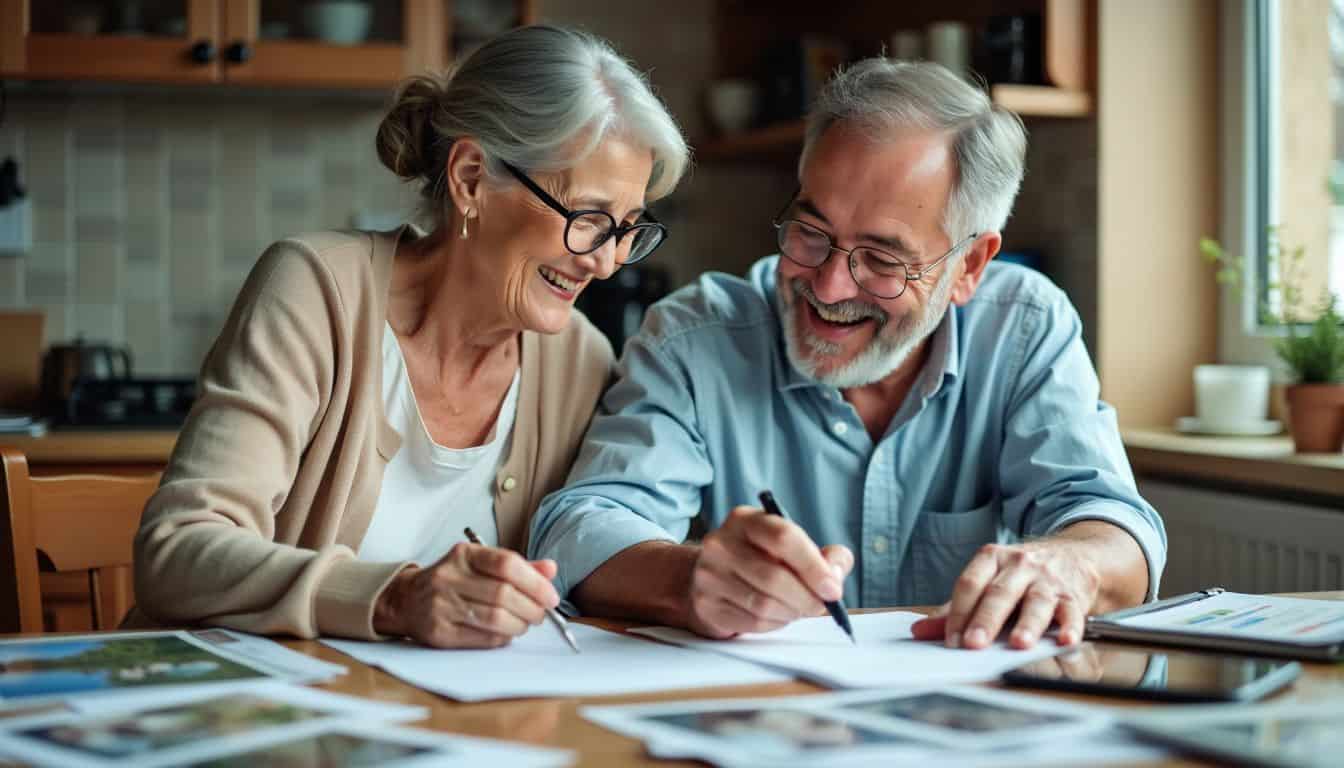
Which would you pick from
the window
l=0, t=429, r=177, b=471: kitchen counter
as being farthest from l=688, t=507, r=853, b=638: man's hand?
l=0, t=429, r=177, b=471: kitchen counter

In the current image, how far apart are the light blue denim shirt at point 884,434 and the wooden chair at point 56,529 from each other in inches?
22.5

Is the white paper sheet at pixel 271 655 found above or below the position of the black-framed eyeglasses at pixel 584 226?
below

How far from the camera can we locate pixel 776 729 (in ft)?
3.02

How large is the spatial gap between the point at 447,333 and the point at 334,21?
5.70ft

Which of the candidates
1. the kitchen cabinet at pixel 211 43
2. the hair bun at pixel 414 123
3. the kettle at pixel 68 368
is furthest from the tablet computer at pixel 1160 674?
the kettle at pixel 68 368

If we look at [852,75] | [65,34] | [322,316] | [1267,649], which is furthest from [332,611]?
[65,34]

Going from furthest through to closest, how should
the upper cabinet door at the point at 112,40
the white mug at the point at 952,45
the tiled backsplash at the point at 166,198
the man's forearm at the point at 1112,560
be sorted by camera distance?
the tiled backsplash at the point at 166,198 → the upper cabinet door at the point at 112,40 → the white mug at the point at 952,45 → the man's forearm at the point at 1112,560

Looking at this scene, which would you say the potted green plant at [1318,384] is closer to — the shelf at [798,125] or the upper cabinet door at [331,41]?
the shelf at [798,125]

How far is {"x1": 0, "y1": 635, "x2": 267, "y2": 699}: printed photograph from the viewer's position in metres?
1.03

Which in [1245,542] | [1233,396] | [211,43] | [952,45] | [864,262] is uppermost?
[211,43]

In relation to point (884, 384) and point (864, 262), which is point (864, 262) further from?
point (884, 384)

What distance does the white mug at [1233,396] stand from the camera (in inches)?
96.3

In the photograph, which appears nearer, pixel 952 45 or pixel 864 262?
pixel 864 262

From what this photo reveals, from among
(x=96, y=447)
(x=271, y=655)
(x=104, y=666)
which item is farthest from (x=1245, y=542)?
(x=96, y=447)
